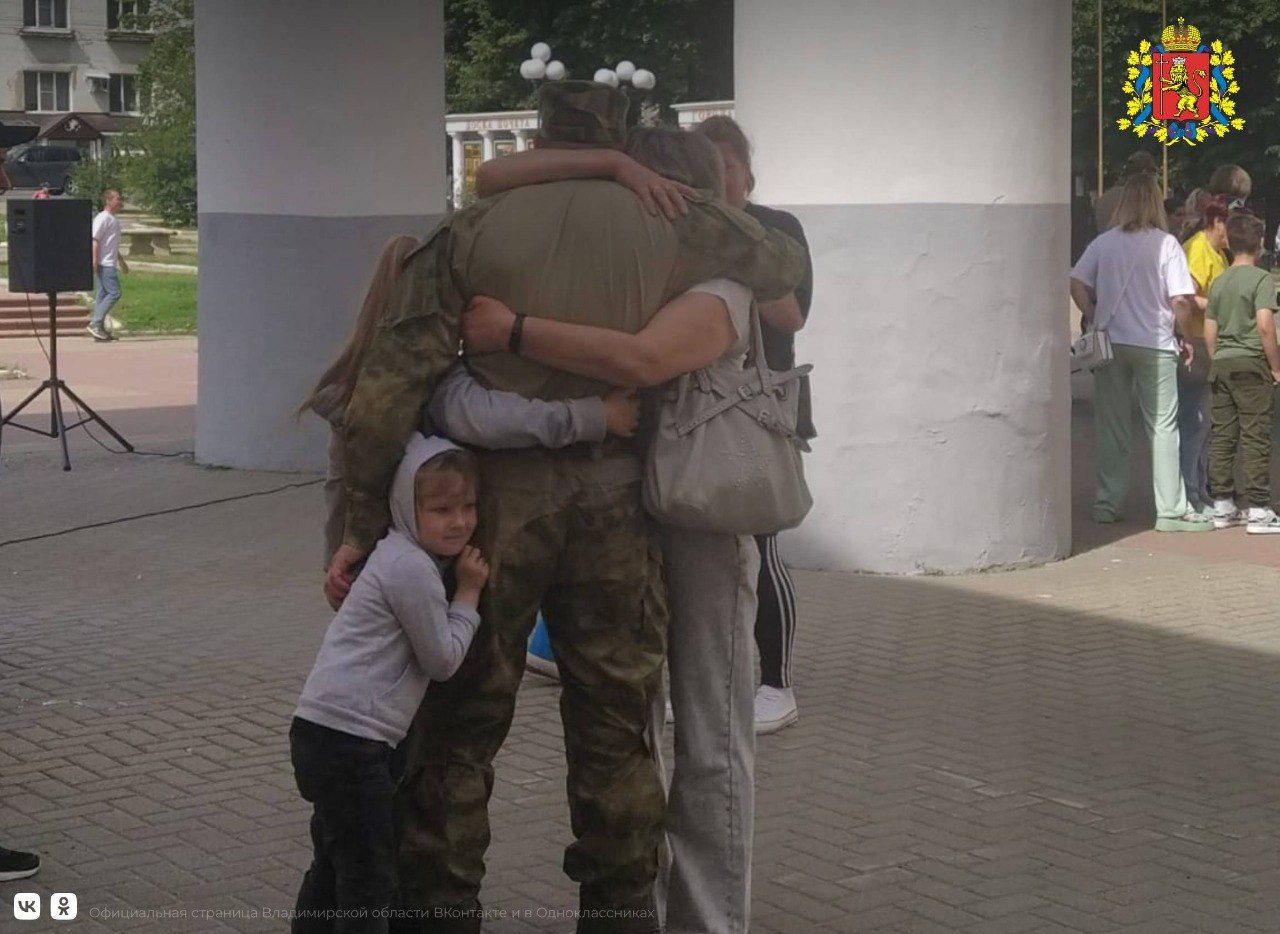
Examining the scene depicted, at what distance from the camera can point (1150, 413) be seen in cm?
1067

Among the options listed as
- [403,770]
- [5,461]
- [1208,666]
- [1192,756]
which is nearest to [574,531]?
[403,770]

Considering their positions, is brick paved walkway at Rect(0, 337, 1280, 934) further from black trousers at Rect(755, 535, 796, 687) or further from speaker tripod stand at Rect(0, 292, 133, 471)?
speaker tripod stand at Rect(0, 292, 133, 471)

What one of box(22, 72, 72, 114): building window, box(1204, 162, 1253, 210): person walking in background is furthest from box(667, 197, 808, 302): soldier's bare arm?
box(22, 72, 72, 114): building window

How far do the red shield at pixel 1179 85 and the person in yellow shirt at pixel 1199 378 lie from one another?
2641 centimetres

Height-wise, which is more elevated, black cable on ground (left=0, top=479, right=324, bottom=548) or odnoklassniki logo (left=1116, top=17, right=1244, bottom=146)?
odnoklassniki logo (left=1116, top=17, right=1244, bottom=146)

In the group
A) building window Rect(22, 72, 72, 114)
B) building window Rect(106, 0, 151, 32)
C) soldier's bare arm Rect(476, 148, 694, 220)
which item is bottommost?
soldier's bare arm Rect(476, 148, 694, 220)

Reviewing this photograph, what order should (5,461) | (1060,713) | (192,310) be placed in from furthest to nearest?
(192,310) → (5,461) → (1060,713)

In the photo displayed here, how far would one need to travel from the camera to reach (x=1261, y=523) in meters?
10.7

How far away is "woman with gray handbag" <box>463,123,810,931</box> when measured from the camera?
4.16 metres

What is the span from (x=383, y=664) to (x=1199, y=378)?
25.7ft

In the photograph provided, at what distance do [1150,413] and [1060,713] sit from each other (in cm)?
414

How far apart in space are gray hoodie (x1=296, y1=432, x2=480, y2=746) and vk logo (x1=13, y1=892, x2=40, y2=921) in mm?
1138

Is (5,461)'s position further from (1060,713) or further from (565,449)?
(565,449)

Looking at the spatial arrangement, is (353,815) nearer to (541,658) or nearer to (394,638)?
(394,638)
